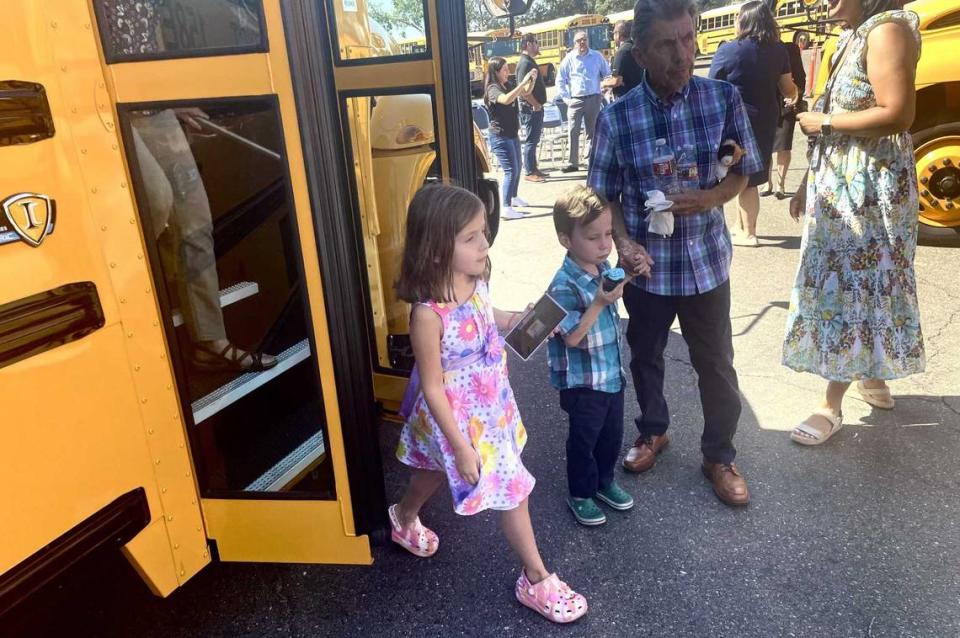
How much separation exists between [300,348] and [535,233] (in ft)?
13.7

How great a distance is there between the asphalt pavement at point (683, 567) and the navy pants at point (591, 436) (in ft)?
0.54

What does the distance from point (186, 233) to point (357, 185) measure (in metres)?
0.87

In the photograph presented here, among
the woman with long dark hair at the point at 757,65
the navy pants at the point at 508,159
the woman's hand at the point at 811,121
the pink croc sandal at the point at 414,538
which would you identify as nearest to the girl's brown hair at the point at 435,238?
the pink croc sandal at the point at 414,538

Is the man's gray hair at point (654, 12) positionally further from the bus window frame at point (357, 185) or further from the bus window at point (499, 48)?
the bus window at point (499, 48)

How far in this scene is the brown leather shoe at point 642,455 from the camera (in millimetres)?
2732

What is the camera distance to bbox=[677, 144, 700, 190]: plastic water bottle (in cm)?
226

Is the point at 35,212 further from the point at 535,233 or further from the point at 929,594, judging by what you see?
the point at 535,233

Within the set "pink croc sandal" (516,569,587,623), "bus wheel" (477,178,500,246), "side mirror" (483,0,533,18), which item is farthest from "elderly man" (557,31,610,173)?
"pink croc sandal" (516,569,587,623)

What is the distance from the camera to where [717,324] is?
7.89ft

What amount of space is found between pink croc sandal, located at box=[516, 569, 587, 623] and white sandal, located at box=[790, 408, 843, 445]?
1306 mm

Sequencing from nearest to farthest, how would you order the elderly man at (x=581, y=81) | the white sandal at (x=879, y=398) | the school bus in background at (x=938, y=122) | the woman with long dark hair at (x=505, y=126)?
the white sandal at (x=879, y=398), the school bus in background at (x=938, y=122), the woman with long dark hair at (x=505, y=126), the elderly man at (x=581, y=81)

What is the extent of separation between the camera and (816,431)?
9.32ft

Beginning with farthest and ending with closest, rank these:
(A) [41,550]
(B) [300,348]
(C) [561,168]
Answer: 1. (C) [561,168]
2. (B) [300,348]
3. (A) [41,550]

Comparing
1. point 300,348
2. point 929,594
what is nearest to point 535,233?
point 300,348
